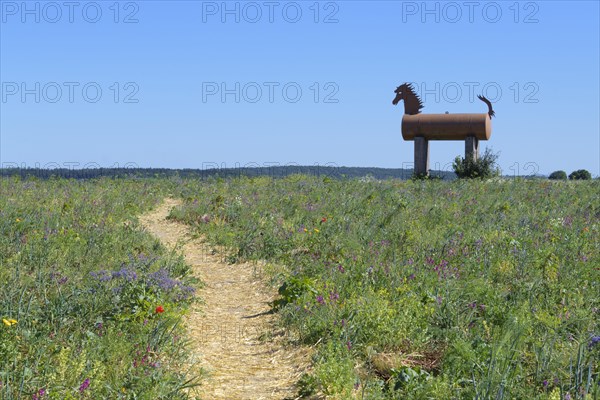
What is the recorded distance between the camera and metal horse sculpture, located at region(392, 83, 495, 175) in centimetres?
3191

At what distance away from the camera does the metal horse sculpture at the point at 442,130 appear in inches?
1256

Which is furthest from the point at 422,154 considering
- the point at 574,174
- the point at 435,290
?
the point at 435,290

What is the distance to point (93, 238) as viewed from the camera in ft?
38.5

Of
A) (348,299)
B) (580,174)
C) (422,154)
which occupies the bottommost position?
(348,299)

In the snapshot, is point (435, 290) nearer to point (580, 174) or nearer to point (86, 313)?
point (86, 313)

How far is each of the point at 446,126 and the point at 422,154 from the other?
186cm

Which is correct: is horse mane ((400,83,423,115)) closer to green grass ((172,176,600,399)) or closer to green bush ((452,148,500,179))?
green bush ((452,148,500,179))

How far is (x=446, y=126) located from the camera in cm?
3200

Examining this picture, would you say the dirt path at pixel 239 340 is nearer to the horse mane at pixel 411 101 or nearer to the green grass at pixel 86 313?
the green grass at pixel 86 313

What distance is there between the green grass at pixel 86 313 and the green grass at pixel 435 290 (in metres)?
1.68

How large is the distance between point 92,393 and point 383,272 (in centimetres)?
495

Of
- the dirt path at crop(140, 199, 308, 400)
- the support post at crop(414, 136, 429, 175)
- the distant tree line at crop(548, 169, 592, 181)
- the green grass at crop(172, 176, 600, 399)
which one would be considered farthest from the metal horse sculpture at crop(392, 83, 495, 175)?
the dirt path at crop(140, 199, 308, 400)

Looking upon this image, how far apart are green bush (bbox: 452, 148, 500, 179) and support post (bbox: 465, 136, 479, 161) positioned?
272mm

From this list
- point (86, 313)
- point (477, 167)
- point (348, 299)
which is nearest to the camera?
point (86, 313)
